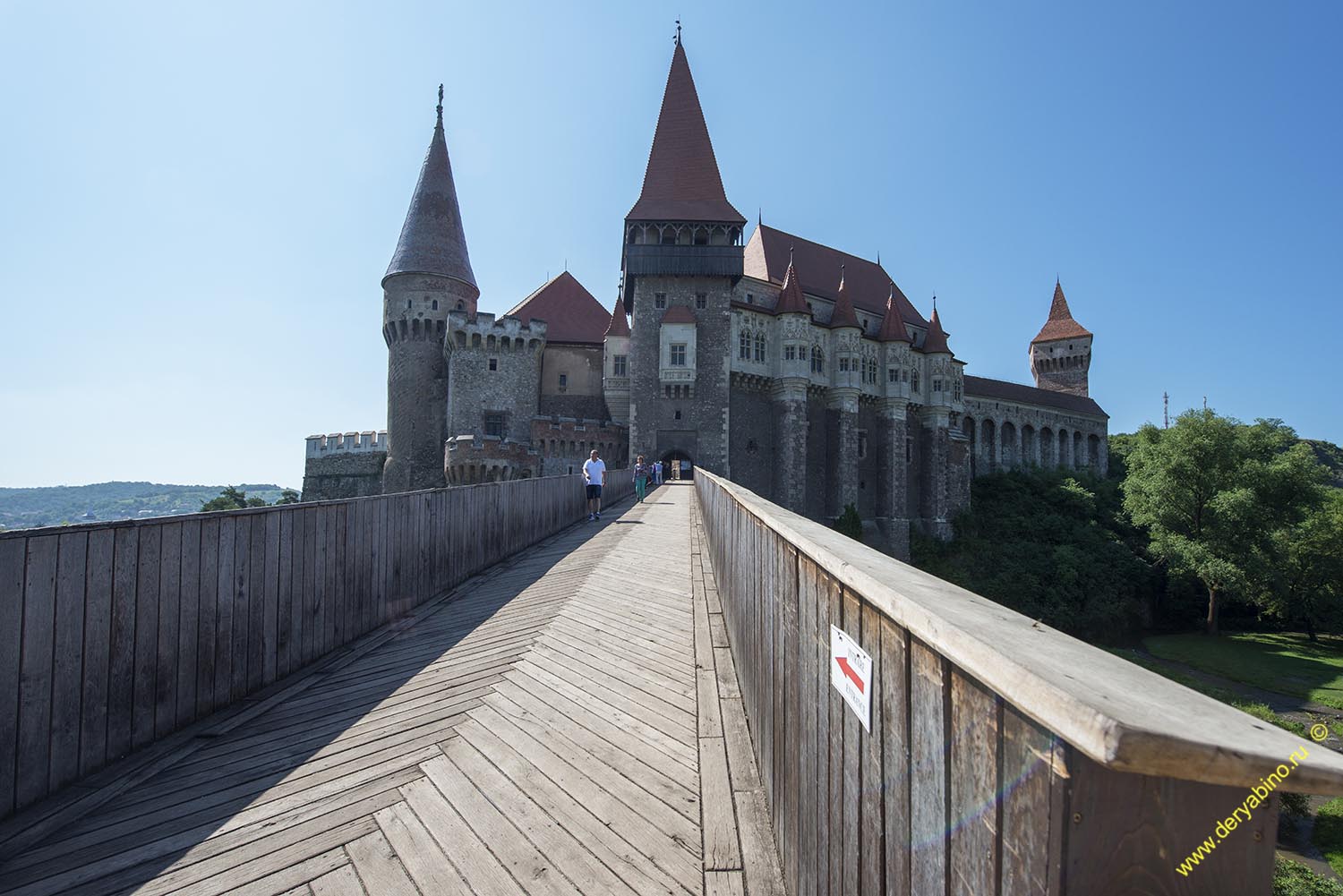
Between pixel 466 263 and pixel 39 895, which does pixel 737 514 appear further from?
pixel 466 263

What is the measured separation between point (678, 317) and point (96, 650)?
1099 inches

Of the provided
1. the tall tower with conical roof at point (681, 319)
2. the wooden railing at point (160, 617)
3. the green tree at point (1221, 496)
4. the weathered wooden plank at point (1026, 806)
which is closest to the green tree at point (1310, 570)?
the green tree at point (1221, 496)

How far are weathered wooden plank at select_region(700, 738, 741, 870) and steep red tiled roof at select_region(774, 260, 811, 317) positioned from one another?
101ft

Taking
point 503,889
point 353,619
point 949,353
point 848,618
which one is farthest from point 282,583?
point 949,353

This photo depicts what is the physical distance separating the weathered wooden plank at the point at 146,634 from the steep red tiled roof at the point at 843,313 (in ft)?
110

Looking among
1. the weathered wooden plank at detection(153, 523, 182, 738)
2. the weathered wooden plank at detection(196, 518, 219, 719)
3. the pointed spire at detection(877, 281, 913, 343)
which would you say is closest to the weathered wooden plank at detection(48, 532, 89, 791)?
the weathered wooden plank at detection(153, 523, 182, 738)

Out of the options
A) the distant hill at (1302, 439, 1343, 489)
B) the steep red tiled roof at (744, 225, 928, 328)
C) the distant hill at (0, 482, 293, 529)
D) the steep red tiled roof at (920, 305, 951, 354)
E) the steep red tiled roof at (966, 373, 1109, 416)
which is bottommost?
the distant hill at (0, 482, 293, 529)

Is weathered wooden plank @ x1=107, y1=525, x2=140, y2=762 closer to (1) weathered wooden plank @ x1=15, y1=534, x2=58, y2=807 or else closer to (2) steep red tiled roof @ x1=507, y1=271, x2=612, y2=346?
(1) weathered wooden plank @ x1=15, y1=534, x2=58, y2=807

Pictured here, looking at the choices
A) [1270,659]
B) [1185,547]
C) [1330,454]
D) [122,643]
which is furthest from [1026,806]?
[1330,454]

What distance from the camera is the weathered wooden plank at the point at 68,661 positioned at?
339 cm

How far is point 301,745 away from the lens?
3.76 meters

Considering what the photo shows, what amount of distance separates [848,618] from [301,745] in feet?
11.6

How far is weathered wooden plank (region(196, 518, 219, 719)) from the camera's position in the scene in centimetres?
426

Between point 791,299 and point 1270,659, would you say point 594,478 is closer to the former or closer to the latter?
point 791,299
